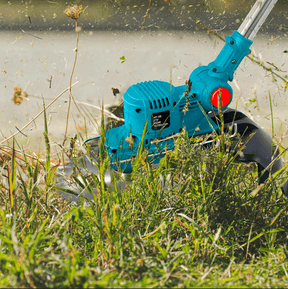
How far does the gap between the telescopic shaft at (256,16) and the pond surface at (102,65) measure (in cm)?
72

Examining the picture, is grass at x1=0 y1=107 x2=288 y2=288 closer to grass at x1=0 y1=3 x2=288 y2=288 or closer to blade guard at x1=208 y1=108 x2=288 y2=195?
grass at x1=0 y1=3 x2=288 y2=288

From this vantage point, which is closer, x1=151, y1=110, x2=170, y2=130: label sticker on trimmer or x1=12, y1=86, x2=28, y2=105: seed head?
x1=151, y1=110, x2=170, y2=130: label sticker on trimmer

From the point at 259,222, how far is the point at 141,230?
298 millimetres

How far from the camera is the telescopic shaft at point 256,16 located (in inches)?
44.3

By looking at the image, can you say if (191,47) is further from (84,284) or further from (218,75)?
(84,284)

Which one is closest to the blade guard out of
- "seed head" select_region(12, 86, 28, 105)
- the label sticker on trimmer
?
the label sticker on trimmer

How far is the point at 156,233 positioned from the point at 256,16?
2.62 feet

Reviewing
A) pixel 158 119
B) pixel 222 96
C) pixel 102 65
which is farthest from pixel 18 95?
pixel 222 96

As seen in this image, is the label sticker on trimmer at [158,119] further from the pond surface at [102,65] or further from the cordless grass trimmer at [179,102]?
the pond surface at [102,65]

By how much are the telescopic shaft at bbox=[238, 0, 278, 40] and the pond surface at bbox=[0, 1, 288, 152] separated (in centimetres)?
72

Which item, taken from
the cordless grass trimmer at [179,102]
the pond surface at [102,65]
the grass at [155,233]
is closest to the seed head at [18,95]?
the pond surface at [102,65]

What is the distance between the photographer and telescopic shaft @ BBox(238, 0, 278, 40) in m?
1.13

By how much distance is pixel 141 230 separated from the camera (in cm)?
86

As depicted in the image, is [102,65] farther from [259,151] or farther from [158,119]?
[259,151]
